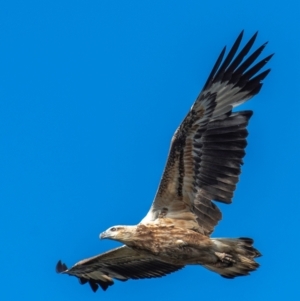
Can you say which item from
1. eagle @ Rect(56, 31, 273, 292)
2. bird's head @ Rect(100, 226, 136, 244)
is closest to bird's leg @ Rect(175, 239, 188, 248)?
eagle @ Rect(56, 31, 273, 292)

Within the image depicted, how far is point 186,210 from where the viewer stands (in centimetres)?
1500

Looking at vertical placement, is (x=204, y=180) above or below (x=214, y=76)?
below

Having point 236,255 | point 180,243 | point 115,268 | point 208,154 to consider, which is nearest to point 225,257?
point 236,255

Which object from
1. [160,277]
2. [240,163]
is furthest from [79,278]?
[240,163]

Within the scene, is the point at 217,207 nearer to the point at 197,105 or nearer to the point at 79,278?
the point at 197,105

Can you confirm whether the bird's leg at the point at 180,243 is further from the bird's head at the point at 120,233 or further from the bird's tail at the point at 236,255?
the bird's head at the point at 120,233

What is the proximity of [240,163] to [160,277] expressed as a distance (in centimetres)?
266

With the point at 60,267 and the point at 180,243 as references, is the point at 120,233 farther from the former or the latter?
the point at 60,267

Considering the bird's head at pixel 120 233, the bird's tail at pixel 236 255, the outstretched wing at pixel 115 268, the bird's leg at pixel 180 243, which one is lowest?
the bird's tail at pixel 236 255

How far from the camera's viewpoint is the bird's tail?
14.6 m

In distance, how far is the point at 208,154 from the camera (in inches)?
587

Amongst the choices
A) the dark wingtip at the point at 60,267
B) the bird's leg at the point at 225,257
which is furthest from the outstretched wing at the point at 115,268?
the bird's leg at the point at 225,257

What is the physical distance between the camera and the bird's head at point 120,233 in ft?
47.8

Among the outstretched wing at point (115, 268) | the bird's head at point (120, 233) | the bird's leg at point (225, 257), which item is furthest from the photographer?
the outstretched wing at point (115, 268)
